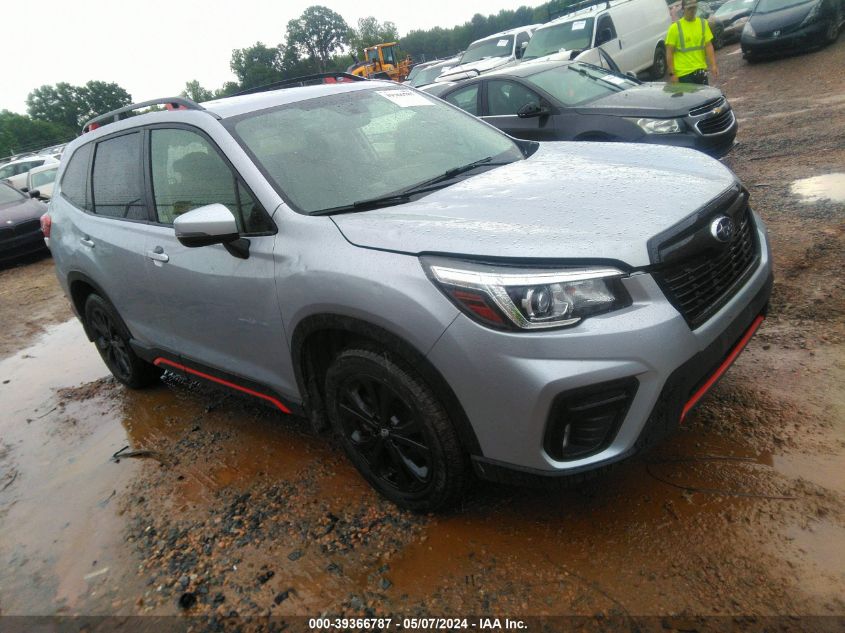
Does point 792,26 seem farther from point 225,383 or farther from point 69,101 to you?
point 69,101

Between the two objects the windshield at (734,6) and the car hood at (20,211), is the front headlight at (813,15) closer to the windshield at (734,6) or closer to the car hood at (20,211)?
the windshield at (734,6)

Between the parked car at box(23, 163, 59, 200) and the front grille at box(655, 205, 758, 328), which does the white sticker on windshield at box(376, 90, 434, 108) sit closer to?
the front grille at box(655, 205, 758, 328)

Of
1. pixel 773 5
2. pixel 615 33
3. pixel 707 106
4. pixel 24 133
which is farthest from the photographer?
pixel 24 133

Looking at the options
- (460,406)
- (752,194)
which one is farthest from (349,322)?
(752,194)

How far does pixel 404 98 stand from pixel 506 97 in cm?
437

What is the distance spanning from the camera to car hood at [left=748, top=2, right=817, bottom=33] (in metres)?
13.5

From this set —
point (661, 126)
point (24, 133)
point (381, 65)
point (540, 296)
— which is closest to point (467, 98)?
point (661, 126)

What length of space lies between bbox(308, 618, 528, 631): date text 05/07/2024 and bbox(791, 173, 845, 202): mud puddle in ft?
16.1

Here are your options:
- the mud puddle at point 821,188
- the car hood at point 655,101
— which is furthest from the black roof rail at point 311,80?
the mud puddle at point 821,188

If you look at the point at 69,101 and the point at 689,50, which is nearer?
the point at 689,50

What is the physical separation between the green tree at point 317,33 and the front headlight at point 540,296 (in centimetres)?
10884

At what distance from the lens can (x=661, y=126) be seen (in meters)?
6.80

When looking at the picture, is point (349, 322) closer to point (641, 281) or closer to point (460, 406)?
point (460, 406)

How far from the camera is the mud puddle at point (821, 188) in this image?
550 cm
